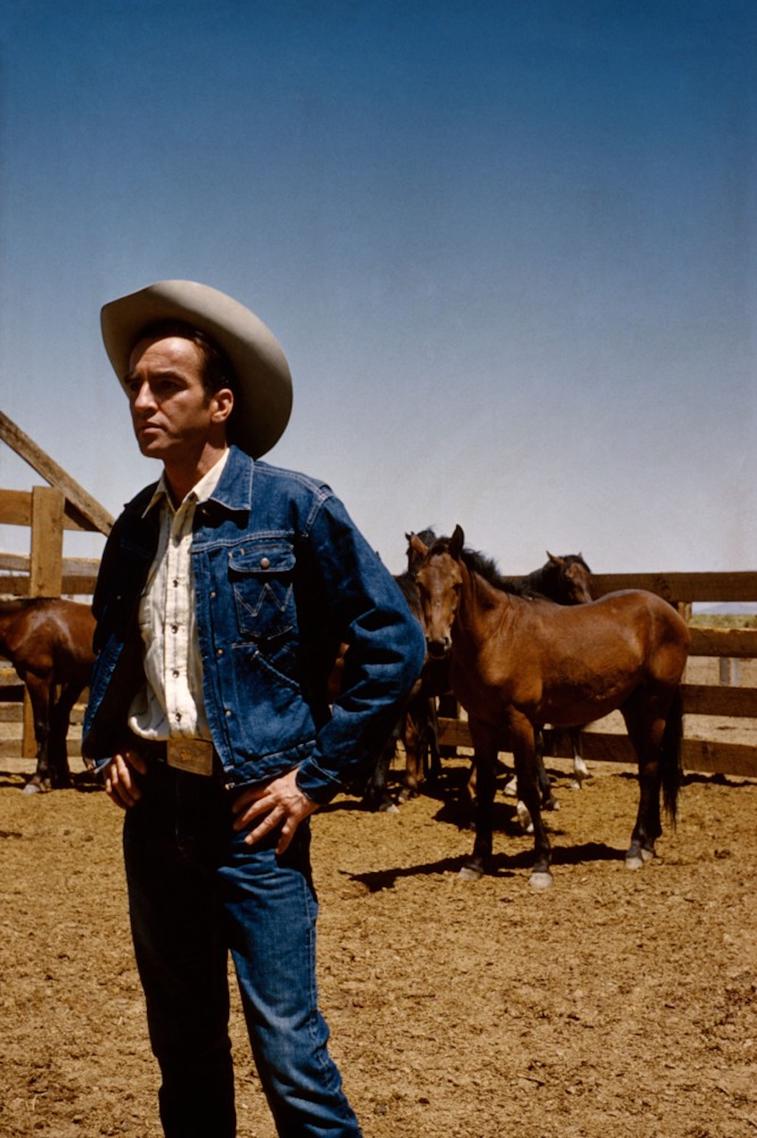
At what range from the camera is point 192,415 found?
6.51 feet

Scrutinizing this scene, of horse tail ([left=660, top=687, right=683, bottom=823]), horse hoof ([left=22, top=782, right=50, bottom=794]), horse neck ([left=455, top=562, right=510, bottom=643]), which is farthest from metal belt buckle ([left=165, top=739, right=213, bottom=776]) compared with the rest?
horse hoof ([left=22, top=782, right=50, bottom=794])

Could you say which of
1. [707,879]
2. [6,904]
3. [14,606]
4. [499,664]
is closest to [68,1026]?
[6,904]

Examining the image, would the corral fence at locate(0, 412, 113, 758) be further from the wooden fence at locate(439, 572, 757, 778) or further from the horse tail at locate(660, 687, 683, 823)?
the horse tail at locate(660, 687, 683, 823)

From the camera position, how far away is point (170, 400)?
6.46 ft

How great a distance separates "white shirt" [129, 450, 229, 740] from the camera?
196 centimetres

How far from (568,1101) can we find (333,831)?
14.4ft

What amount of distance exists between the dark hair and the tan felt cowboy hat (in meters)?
0.01

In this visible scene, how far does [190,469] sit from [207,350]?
0.26 m

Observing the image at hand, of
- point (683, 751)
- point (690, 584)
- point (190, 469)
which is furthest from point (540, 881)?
point (190, 469)

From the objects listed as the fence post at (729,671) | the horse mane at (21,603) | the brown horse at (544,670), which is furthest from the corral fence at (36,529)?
the fence post at (729,671)

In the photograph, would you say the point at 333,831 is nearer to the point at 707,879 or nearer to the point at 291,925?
the point at 707,879

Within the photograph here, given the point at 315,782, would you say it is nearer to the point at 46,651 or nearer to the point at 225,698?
the point at 225,698

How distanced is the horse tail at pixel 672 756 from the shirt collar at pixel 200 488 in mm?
5737

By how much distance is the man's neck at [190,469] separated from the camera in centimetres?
203
